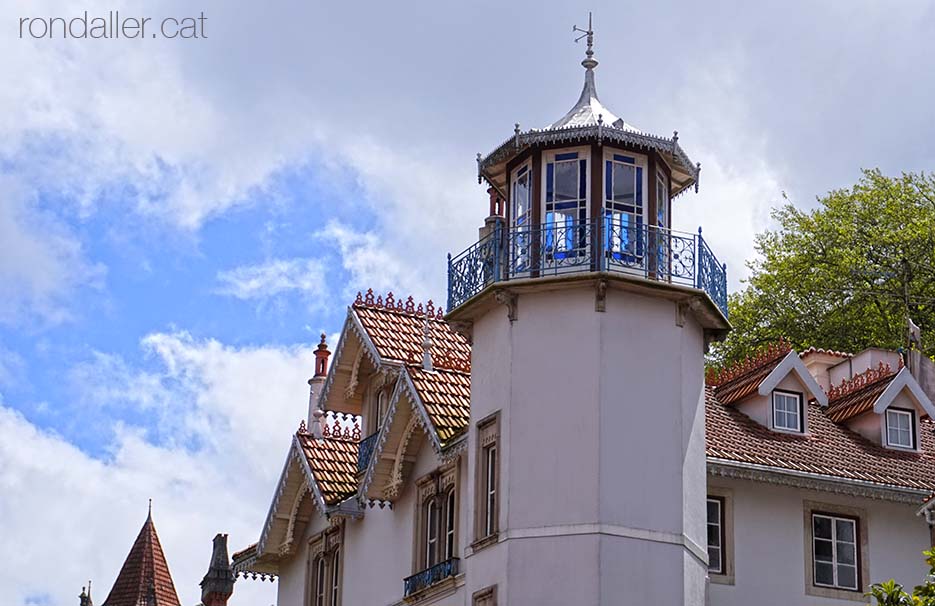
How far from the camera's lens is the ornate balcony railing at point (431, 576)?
3216 centimetres

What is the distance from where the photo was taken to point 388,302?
39250 mm

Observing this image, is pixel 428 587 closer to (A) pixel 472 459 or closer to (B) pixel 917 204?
(A) pixel 472 459

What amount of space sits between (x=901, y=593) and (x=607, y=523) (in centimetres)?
586

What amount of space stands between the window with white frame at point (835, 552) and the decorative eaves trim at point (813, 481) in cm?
56

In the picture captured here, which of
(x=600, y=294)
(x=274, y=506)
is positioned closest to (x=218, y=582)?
(x=274, y=506)

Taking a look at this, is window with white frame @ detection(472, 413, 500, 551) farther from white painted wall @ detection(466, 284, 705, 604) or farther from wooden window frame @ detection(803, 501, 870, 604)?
wooden window frame @ detection(803, 501, 870, 604)

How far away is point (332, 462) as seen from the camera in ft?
128

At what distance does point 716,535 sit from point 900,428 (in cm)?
597

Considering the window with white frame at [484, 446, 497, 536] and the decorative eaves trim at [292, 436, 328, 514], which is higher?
the decorative eaves trim at [292, 436, 328, 514]

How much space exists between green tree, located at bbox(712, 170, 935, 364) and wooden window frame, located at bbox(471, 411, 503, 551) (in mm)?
21740

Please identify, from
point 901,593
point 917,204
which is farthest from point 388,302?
point 917,204

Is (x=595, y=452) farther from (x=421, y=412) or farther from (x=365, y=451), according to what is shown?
(x=365, y=451)

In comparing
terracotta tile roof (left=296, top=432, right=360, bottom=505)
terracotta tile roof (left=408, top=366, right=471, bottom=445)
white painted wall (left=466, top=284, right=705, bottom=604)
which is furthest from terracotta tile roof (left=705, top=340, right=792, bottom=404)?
terracotta tile roof (left=296, top=432, right=360, bottom=505)

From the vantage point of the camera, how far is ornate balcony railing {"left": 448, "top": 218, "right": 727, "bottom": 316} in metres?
30.1
